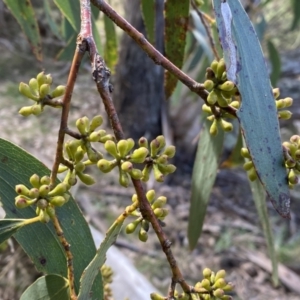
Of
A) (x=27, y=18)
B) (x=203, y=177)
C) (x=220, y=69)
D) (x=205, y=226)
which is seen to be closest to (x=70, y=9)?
(x=27, y=18)

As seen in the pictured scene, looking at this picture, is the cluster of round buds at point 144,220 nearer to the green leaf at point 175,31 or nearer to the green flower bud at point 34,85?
the green flower bud at point 34,85

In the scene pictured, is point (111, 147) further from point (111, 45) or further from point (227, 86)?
point (111, 45)

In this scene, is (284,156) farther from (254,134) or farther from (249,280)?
(249,280)

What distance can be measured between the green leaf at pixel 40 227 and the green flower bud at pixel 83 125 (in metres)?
0.15

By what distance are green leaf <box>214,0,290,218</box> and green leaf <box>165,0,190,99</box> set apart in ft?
0.85

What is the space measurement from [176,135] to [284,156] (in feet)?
7.28

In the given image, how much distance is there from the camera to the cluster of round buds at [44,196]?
442 millimetres

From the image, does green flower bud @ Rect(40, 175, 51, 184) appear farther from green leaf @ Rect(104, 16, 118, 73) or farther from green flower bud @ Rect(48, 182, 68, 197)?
green leaf @ Rect(104, 16, 118, 73)

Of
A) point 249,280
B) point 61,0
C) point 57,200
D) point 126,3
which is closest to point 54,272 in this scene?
point 57,200

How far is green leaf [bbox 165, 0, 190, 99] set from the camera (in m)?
0.74

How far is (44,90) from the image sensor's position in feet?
1.49

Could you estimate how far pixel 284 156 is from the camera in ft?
1.49

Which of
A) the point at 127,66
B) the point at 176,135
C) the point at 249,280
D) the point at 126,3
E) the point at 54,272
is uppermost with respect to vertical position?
the point at 126,3

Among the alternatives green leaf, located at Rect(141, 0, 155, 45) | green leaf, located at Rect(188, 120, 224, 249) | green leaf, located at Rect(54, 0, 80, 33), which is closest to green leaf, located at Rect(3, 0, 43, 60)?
green leaf, located at Rect(54, 0, 80, 33)
